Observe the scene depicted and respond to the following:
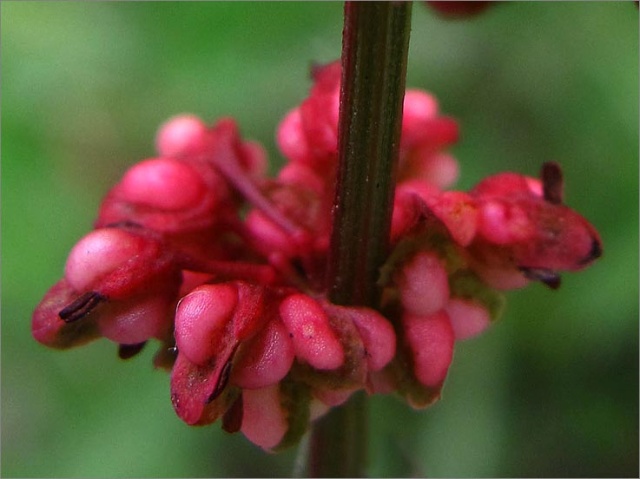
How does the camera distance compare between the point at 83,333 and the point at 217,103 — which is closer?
the point at 83,333

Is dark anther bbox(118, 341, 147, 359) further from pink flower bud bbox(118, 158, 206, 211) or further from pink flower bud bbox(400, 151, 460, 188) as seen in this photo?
pink flower bud bbox(400, 151, 460, 188)

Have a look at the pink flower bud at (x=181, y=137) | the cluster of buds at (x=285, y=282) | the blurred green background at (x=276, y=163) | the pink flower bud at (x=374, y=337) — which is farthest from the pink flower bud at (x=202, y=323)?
the blurred green background at (x=276, y=163)

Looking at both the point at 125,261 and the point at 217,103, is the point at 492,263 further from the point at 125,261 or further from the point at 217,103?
the point at 217,103

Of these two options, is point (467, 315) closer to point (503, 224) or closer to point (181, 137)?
point (503, 224)

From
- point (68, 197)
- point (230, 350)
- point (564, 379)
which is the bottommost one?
point (564, 379)

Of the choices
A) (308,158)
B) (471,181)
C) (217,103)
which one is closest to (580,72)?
(471,181)

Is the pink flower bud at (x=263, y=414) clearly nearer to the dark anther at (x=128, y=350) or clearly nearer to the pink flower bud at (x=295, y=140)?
the dark anther at (x=128, y=350)

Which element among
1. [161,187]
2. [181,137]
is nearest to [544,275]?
[161,187]
